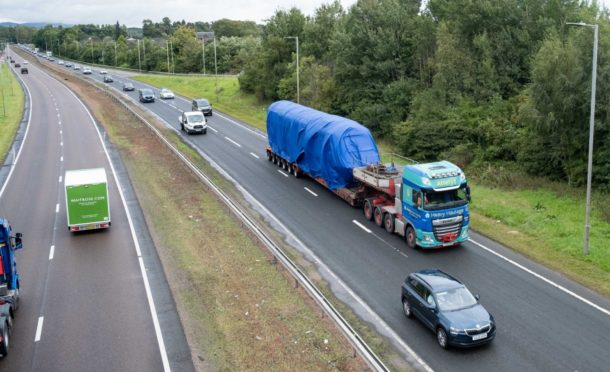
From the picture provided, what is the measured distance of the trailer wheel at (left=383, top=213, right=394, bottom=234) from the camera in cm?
2544

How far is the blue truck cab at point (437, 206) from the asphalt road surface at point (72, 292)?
10.8 m

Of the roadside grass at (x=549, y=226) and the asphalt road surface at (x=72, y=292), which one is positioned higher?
the roadside grass at (x=549, y=226)

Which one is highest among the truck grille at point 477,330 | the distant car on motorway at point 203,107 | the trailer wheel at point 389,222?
the distant car on motorway at point 203,107

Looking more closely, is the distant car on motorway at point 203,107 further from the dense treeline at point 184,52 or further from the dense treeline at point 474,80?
the dense treeline at point 184,52

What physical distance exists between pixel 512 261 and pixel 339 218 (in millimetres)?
8560

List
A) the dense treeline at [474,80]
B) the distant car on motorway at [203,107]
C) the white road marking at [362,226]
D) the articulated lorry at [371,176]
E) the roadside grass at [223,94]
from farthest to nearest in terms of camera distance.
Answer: the roadside grass at [223,94], the distant car on motorway at [203,107], the dense treeline at [474,80], the white road marking at [362,226], the articulated lorry at [371,176]

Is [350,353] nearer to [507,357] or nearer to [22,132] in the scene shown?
[507,357]

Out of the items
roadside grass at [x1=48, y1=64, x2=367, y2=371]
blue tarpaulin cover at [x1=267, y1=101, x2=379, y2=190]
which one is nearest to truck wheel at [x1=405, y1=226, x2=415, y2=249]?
roadside grass at [x1=48, y1=64, x2=367, y2=371]

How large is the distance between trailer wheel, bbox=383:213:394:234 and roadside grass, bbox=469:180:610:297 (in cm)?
405

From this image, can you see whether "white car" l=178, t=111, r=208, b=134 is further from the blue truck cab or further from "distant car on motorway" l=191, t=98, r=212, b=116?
the blue truck cab

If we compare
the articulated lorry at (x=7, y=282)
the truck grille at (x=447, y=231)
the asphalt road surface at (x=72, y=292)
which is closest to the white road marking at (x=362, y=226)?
the truck grille at (x=447, y=231)

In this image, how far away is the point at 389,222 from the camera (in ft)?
84.1

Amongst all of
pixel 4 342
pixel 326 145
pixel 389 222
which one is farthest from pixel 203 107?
pixel 4 342

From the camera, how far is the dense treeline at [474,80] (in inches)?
1206
